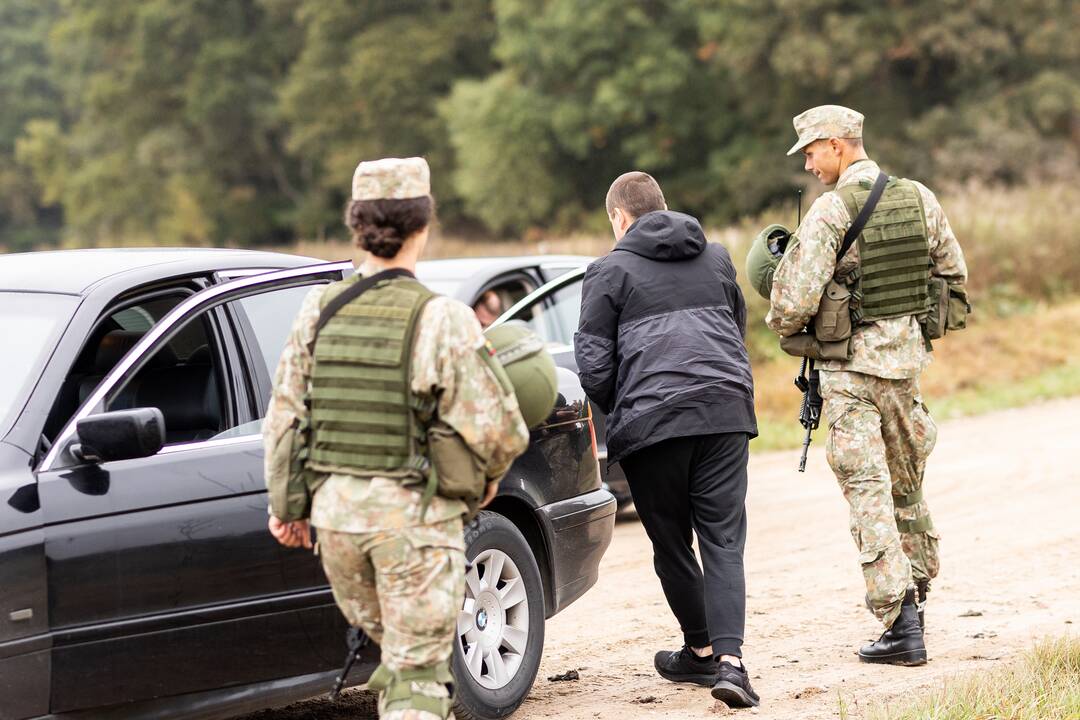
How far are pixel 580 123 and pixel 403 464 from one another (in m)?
44.4

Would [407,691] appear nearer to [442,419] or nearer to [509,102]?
[442,419]

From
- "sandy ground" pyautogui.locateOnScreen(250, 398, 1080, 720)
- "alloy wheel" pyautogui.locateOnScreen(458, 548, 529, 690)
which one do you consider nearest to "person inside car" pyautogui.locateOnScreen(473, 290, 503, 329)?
"sandy ground" pyautogui.locateOnScreen(250, 398, 1080, 720)

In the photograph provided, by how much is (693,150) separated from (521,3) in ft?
25.5

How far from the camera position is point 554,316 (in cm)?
881

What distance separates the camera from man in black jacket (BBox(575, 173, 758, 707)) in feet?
16.8

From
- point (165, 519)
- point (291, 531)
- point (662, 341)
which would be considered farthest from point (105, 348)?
point (662, 341)

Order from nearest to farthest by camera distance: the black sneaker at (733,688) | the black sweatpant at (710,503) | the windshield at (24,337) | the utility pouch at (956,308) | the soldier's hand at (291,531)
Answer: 1. the soldier's hand at (291,531)
2. the windshield at (24,337)
3. the black sneaker at (733,688)
4. the black sweatpant at (710,503)
5. the utility pouch at (956,308)

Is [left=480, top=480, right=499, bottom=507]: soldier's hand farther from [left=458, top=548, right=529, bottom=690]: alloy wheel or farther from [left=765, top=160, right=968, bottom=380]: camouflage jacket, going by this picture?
[left=765, top=160, right=968, bottom=380]: camouflage jacket

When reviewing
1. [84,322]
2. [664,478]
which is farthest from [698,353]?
[84,322]

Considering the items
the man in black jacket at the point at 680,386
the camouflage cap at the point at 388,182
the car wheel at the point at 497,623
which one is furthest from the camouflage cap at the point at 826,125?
the camouflage cap at the point at 388,182

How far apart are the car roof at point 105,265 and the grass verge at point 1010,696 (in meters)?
2.65

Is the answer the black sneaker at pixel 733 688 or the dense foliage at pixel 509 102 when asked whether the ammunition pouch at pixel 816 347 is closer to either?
the black sneaker at pixel 733 688

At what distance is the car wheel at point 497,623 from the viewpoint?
15.8ft

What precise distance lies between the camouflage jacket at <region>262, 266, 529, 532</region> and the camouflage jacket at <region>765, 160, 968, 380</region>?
7.09 ft
